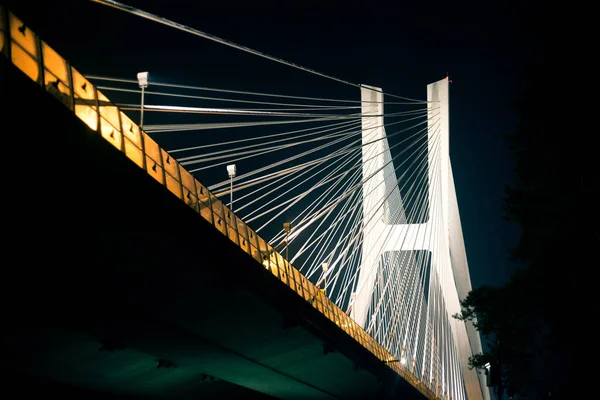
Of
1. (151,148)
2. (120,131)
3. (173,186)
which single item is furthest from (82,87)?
(173,186)

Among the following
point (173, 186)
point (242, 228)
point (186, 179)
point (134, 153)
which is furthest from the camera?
point (242, 228)

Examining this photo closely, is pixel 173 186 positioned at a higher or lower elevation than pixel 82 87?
lower

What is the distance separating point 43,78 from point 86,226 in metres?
2.89

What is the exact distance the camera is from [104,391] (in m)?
18.6

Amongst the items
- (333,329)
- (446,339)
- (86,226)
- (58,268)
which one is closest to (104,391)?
(333,329)

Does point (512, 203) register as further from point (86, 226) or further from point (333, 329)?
point (86, 226)

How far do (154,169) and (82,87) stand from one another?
6.01 ft

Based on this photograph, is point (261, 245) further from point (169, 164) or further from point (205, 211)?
point (169, 164)

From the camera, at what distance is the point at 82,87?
8320 mm

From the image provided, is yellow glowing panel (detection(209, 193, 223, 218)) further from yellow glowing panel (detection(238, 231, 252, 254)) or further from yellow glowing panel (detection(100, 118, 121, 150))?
yellow glowing panel (detection(100, 118, 121, 150))

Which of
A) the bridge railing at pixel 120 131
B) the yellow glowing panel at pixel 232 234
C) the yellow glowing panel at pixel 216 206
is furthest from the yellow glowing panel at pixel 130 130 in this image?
the yellow glowing panel at pixel 232 234

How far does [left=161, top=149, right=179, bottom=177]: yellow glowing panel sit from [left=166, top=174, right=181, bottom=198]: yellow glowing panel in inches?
4.1

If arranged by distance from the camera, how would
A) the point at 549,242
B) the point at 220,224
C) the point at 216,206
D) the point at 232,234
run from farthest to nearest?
the point at 549,242, the point at 232,234, the point at 216,206, the point at 220,224

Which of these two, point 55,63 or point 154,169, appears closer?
point 55,63
